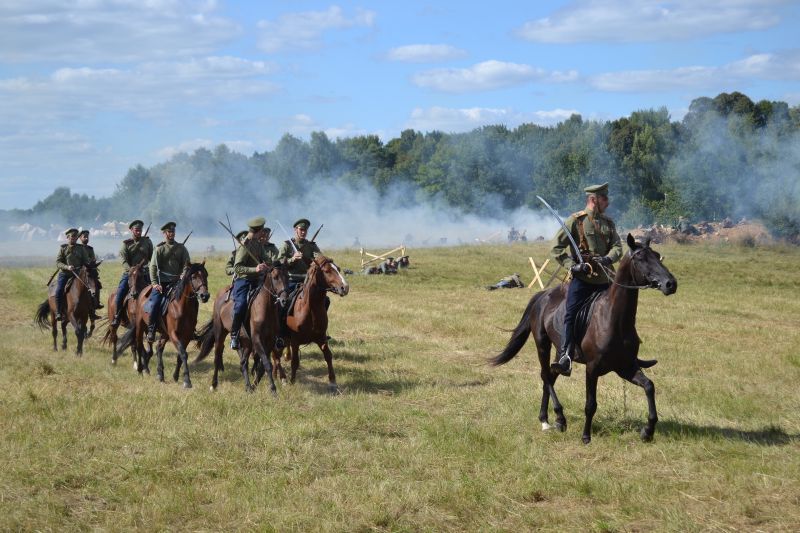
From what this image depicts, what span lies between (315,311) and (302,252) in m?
1.79

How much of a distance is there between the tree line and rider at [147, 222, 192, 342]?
40397 mm

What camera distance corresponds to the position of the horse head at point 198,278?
14812mm

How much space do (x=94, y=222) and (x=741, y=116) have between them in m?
107

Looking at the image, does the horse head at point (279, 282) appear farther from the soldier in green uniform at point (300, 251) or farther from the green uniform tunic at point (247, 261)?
the soldier in green uniform at point (300, 251)

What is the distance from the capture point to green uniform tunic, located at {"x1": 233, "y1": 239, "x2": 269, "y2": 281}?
15.0m

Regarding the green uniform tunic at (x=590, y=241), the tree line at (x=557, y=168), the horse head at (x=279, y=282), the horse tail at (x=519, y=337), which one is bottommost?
the horse tail at (x=519, y=337)

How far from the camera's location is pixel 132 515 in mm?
7824

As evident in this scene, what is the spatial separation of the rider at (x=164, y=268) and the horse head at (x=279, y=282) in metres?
2.25

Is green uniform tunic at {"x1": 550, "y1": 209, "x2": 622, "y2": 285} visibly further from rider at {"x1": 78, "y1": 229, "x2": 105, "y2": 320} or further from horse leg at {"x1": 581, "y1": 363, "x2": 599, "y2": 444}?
rider at {"x1": 78, "y1": 229, "x2": 105, "y2": 320}

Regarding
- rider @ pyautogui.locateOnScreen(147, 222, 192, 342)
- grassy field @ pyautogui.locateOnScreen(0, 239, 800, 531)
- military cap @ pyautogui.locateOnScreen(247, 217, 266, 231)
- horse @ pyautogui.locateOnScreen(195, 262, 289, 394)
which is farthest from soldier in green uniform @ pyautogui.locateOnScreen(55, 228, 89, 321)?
military cap @ pyautogui.locateOnScreen(247, 217, 266, 231)

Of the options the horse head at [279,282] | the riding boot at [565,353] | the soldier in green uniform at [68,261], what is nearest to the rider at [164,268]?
the horse head at [279,282]

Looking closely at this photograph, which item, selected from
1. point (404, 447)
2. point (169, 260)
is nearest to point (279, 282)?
point (169, 260)

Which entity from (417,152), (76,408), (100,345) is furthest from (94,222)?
(76,408)

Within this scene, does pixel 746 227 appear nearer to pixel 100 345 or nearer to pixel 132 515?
pixel 100 345
